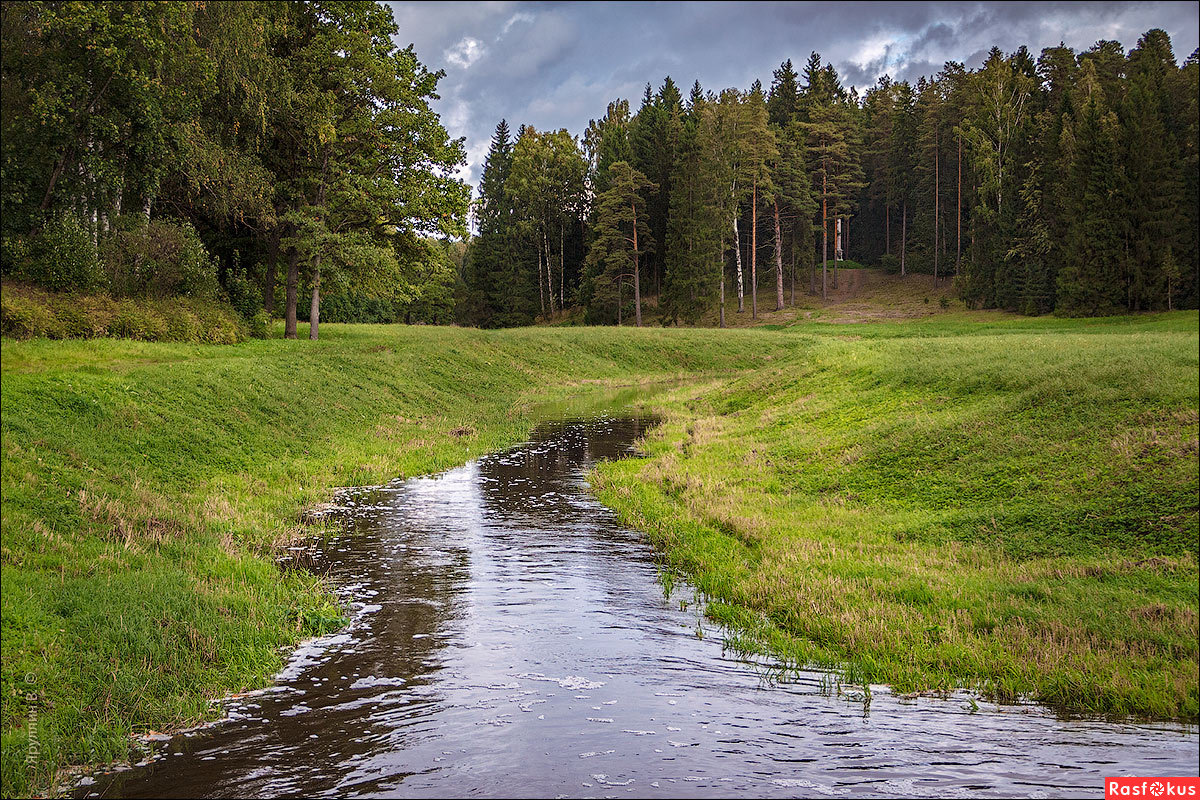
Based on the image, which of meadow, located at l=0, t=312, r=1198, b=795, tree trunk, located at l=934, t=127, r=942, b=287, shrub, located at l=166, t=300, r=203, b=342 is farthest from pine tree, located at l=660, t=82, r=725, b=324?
shrub, located at l=166, t=300, r=203, b=342

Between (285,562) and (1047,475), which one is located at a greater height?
(1047,475)

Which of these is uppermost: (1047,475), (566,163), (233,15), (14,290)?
(566,163)

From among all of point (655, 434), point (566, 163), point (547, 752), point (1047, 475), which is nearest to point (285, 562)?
point (547, 752)

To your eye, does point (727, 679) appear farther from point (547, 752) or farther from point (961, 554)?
point (961, 554)

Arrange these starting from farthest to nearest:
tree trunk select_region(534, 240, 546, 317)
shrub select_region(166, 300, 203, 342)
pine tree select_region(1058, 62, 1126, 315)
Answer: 1. tree trunk select_region(534, 240, 546, 317)
2. shrub select_region(166, 300, 203, 342)
3. pine tree select_region(1058, 62, 1126, 315)

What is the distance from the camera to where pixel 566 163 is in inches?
3693

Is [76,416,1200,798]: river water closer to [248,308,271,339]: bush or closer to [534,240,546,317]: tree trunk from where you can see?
[248,308,271,339]: bush

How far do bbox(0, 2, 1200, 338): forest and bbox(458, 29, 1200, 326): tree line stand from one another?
345 mm

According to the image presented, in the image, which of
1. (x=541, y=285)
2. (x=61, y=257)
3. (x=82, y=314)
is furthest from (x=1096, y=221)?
(x=541, y=285)

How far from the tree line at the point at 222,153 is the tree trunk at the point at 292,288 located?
0.31 ft

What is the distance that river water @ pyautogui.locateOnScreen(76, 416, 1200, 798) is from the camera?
713 centimetres

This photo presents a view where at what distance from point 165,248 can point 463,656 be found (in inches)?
836

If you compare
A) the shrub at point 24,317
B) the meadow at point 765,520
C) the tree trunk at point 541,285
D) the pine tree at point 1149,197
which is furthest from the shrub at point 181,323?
the tree trunk at point 541,285

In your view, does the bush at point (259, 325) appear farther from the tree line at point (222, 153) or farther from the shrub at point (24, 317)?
the shrub at point (24, 317)
